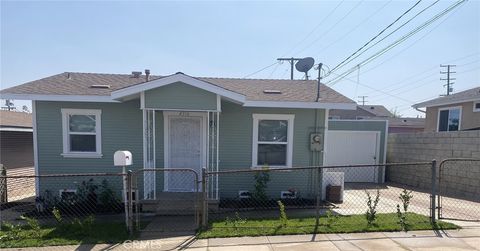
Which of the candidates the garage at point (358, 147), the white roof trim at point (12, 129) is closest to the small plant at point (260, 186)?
the garage at point (358, 147)

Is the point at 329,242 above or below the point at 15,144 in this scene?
below

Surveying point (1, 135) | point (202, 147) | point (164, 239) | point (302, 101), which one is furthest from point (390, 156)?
point (1, 135)

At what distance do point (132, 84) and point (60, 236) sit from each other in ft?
16.9

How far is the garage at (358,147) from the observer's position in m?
12.4

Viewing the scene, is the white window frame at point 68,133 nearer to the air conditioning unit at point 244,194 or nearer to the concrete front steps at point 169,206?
the concrete front steps at point 169,206

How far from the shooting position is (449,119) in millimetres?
15977

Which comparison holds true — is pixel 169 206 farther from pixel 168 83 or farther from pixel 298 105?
pixel 298 105

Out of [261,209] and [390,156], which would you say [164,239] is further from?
[390,156]

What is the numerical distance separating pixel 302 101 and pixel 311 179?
7.75ft

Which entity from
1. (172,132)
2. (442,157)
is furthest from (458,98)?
(172,132)

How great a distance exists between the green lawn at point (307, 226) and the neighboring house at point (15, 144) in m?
9.27

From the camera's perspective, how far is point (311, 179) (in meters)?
8.47

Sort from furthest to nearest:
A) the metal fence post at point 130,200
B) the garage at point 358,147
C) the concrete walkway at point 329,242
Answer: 1. the garage at point 358,147
2. the metal fence post at point 130,200
3. the concrete walkway at point 329,242

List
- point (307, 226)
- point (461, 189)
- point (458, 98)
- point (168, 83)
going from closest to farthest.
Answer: point (307, 226)
point (168, 83)
point (461, 189)
point (458, 98)
